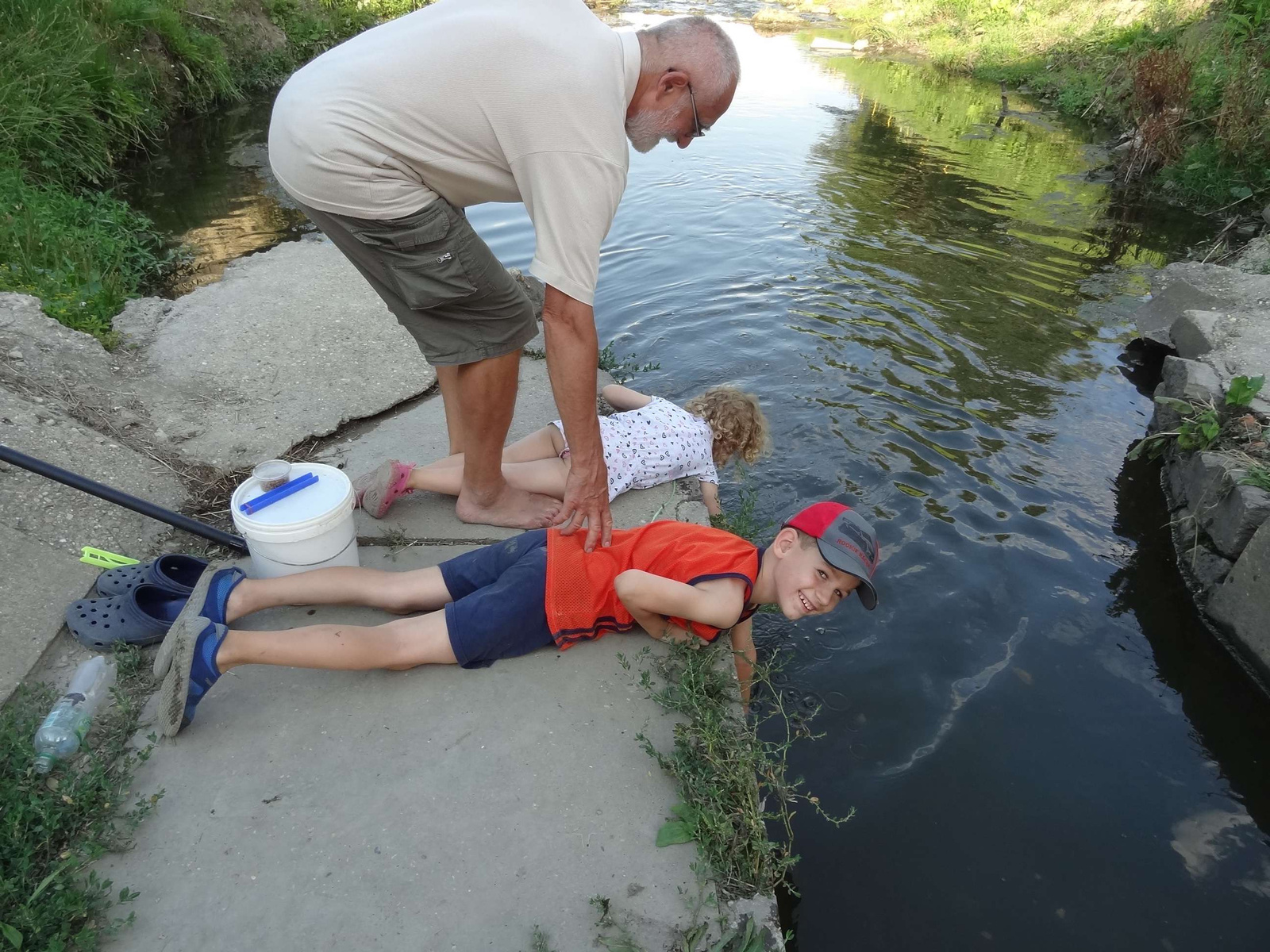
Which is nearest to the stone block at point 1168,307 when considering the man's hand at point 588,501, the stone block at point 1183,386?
the stone block at point 1183,386

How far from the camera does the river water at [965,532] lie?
281 cm

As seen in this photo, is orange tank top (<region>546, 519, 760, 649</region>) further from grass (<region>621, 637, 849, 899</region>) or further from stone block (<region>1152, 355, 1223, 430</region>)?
stone block (<region>1152, 355, 1223, 430</region>)

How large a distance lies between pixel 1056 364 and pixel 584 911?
550cm

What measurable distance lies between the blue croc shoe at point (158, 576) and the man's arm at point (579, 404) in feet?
4.02

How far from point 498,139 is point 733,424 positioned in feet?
6.17

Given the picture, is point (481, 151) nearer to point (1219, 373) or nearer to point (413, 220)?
point (413, 220)

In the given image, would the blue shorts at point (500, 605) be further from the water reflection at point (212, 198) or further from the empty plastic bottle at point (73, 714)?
the water reflection at point (212, 198)

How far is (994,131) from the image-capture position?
13203mm

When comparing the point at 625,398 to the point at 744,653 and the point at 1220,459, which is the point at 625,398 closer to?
the point at 744,653

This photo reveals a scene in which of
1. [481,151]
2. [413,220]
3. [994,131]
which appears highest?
[481,151]

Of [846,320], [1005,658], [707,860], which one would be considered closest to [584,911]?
[707,860]

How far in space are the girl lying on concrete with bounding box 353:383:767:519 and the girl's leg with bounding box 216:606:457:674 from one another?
86cm

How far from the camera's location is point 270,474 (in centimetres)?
281

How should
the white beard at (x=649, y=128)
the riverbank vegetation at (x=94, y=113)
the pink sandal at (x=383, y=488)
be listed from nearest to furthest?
1. the white beard at (x=649, y=128)
2. the pink sandal at (x=383, y=488)
3. the riverbank vegetation at (x=94, y=113)
